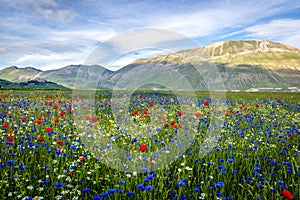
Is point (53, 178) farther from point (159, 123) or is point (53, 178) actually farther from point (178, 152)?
point (159, 123)

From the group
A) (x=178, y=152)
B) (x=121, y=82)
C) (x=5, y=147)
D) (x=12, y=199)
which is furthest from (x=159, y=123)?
(x=12, y=199)

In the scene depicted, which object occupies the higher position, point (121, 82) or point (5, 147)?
point (121, 82)

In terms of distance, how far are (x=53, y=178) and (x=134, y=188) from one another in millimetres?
1431

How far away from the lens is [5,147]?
5582 millimetres

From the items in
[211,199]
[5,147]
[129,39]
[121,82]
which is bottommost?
[211,199]

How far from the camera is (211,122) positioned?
9.34 meters

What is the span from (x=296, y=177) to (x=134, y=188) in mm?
2870

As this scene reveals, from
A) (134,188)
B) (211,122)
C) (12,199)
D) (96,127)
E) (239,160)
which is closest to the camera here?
(12,199)

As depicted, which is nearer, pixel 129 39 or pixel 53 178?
pixel 53 178

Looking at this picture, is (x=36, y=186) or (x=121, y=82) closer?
(x=36, y=186)

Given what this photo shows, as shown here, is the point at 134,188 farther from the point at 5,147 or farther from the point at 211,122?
the point at 211,122

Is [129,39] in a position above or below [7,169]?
above

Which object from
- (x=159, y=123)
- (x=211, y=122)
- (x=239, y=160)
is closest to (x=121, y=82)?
(x=159, y=123)

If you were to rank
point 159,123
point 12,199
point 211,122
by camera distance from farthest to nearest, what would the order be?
1. point 211,122
2. point 159,123
3. point 12,199
